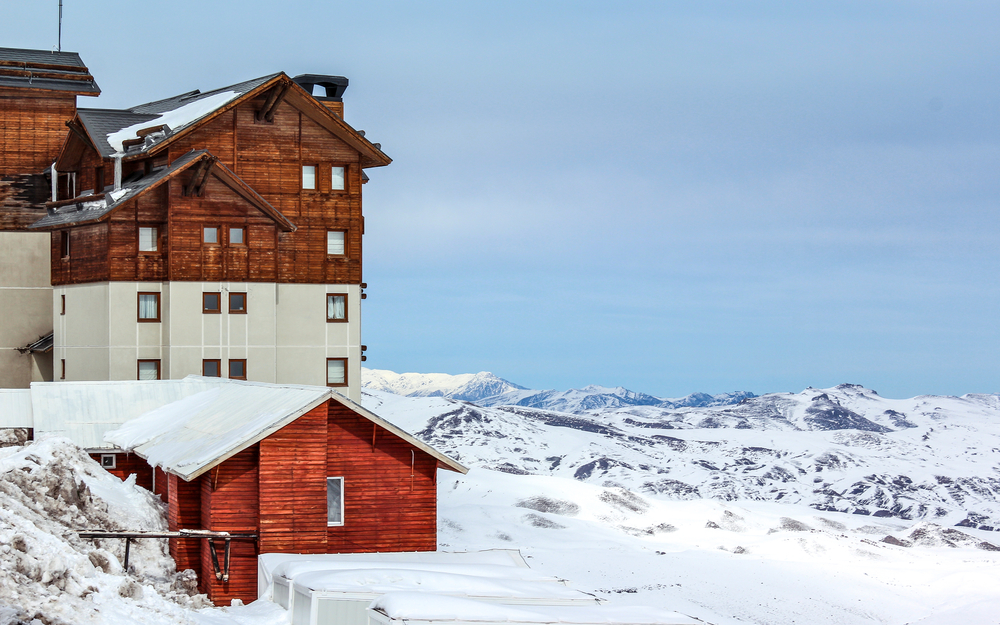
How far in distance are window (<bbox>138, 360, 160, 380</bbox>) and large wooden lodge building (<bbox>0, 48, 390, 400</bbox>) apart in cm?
9

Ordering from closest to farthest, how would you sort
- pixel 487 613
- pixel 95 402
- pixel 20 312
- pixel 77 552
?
1. pixel 487 613
2. pixel 77 552
3. pixel 95 402
4. pixel 20 312

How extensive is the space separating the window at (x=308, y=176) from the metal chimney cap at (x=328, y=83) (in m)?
7.14

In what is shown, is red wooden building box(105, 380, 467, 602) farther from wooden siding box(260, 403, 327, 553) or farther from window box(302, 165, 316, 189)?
window box(302, 165, 316, 189)

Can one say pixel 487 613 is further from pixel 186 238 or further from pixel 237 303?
pixel 186 238

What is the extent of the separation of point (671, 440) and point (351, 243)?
6427cm

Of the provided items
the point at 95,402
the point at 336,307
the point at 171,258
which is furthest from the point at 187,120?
the point at 95,402

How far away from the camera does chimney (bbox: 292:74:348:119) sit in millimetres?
54812

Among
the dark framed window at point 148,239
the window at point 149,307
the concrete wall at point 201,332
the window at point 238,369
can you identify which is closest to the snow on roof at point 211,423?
the concrete wall at point 201,332

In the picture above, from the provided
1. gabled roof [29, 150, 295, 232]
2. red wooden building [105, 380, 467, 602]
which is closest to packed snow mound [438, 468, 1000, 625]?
red wooden building [105, 380, 467, 602]

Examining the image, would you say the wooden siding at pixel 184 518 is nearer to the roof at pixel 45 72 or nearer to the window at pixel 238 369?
the window at pixel 238 369

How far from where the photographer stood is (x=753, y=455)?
9762cm

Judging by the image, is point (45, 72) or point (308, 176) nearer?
point (308, 176)

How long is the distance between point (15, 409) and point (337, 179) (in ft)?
58.7

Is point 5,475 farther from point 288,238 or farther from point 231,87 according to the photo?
point 231,87
